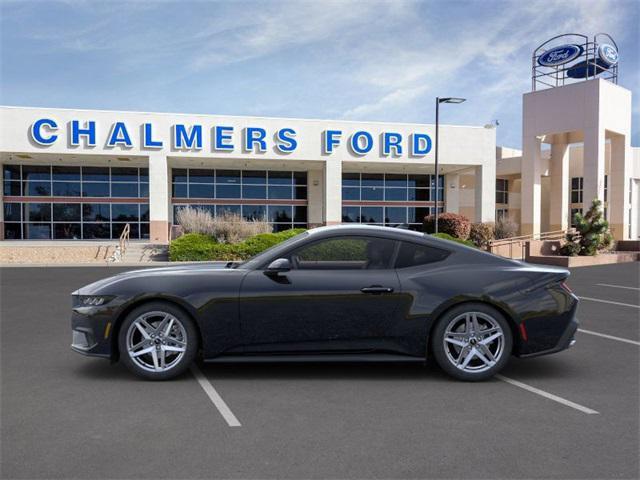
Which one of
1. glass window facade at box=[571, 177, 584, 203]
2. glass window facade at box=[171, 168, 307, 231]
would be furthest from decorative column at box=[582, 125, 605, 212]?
glass window facade at box=[171, 168, 307, 231]

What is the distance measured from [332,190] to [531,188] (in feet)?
37.6

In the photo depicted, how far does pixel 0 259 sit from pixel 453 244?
2238cm

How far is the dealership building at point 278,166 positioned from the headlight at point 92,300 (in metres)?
23.0

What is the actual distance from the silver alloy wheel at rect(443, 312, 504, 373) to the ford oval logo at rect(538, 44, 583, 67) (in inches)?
1164

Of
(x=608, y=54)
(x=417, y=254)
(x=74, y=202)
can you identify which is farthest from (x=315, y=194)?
(x=417, y=254)

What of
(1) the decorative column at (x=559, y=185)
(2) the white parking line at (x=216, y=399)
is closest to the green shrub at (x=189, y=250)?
(2) the white parking line at (x=216, y=399)

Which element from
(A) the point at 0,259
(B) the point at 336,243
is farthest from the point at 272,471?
(A) the point at 0,259

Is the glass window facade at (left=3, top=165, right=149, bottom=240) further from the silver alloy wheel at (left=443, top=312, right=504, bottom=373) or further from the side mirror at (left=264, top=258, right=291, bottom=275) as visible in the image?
the silver alloy wheel at (left=443, top=312, right=504, bottom=373)

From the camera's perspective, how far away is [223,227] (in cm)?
2286

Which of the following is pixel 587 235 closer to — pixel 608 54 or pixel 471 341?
pixel 608 54

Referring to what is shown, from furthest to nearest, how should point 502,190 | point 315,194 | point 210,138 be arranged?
point 502,190
point 315,194
point 210,138

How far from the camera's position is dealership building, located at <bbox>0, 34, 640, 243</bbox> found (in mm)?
27562

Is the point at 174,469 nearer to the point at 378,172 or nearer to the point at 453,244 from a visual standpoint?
the point at 453,244

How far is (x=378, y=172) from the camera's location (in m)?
35.1
